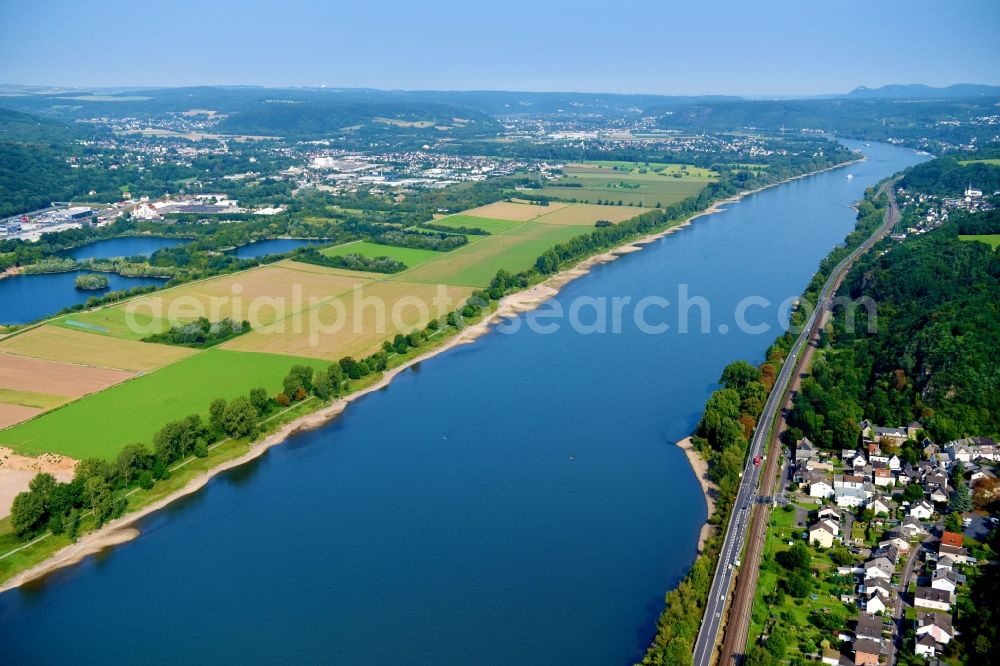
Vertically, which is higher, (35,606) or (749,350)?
(749,350)

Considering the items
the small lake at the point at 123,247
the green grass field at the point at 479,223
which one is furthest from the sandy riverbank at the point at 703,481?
the small lake at the point at 123,247

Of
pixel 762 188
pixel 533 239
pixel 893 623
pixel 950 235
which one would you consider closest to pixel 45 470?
pixel 893 623

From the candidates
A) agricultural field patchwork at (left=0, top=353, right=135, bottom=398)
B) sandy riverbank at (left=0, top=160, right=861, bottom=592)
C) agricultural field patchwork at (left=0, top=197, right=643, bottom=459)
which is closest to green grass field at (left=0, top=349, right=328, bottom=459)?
agricultural field patchwork at (left=0, top=197, right=643, bottom=459)

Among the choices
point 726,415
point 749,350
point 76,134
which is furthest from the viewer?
point 76,134

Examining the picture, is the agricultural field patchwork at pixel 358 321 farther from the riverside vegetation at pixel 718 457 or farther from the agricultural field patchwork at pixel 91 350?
the riverside vegetation at pixel 718 457

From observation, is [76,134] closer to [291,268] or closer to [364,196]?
[364,196]

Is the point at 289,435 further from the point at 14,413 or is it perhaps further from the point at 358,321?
the point at 358,321

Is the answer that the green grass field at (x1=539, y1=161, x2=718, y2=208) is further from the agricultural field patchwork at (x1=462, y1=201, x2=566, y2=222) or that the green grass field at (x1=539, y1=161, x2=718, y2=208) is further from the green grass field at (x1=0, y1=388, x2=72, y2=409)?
the green grass field at (x1=0, y1=388, x2=72, y2=409)

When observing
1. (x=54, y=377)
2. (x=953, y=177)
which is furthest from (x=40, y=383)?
(x=953, y=177)
